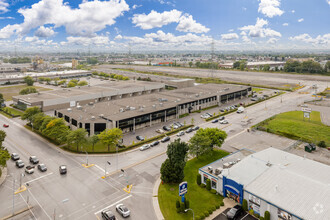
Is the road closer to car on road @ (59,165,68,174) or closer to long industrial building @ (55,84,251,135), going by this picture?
car on road @ (59,165,68,174)

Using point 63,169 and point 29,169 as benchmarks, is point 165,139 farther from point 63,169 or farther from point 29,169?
point 29,169

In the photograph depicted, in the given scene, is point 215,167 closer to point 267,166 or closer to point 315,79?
point 267,166

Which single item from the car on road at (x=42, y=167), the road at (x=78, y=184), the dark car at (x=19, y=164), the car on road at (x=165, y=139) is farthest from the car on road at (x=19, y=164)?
the car on road at (x=165, y=139)

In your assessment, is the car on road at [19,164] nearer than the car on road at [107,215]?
No

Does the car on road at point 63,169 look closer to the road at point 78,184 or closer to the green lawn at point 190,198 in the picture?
the road at point 78,184

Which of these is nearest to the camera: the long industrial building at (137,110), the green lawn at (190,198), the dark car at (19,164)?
the green lawn at (190,198)

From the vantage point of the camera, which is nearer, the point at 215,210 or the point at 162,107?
the point at 215,210

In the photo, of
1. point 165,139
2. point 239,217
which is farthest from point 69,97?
point 239,217

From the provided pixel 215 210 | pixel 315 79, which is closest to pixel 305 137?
pixel 215 210
